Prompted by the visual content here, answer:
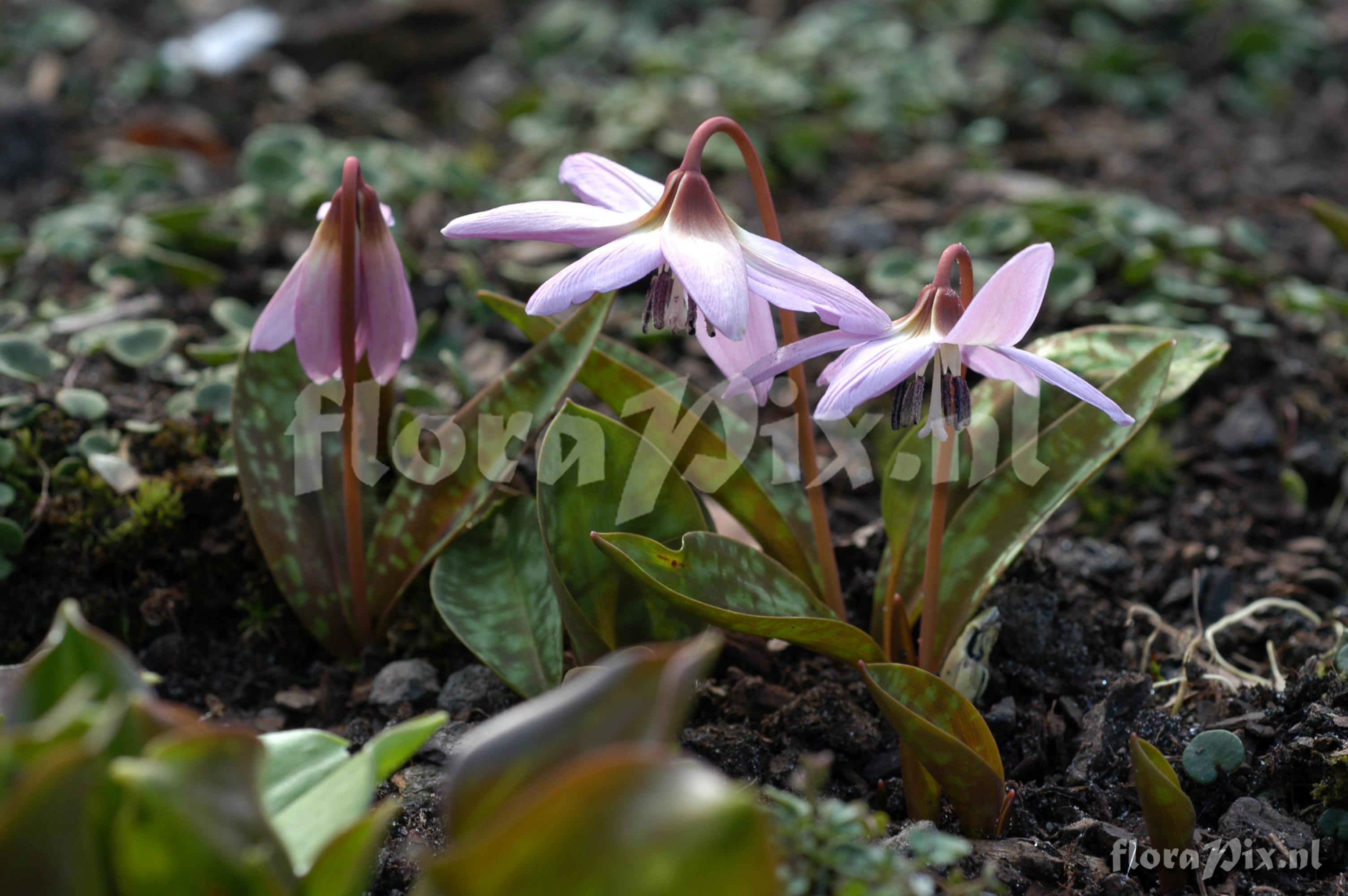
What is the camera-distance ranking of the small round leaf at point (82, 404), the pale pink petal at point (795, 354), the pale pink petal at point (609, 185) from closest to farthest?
the pale pink petal at point (795, 354)
the pale pink petal at point (609, 185)
the small round leaf at point (82, 404)

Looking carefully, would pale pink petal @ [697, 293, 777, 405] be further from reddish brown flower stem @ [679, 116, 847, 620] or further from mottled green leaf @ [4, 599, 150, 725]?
mottled green leaf @ [4, 599, 150, 725]

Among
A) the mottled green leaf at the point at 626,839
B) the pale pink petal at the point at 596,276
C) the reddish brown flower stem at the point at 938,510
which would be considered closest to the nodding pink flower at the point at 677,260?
the pale pink petal at the point at 596,276

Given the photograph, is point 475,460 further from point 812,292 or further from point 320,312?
point 812,292

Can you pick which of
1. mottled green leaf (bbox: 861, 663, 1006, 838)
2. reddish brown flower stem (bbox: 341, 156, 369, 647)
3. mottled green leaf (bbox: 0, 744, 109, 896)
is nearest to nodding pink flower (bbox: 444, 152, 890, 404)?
reddish brown flower stem (bbox: 341, 156, 369, 647)

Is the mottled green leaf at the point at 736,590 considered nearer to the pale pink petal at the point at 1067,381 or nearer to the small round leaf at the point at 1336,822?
the pale pink petal at the point at 1067,381

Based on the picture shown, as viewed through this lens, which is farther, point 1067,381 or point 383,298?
point 383,298

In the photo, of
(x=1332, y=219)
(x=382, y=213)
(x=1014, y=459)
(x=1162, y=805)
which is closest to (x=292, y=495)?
(x=382, y=213)
